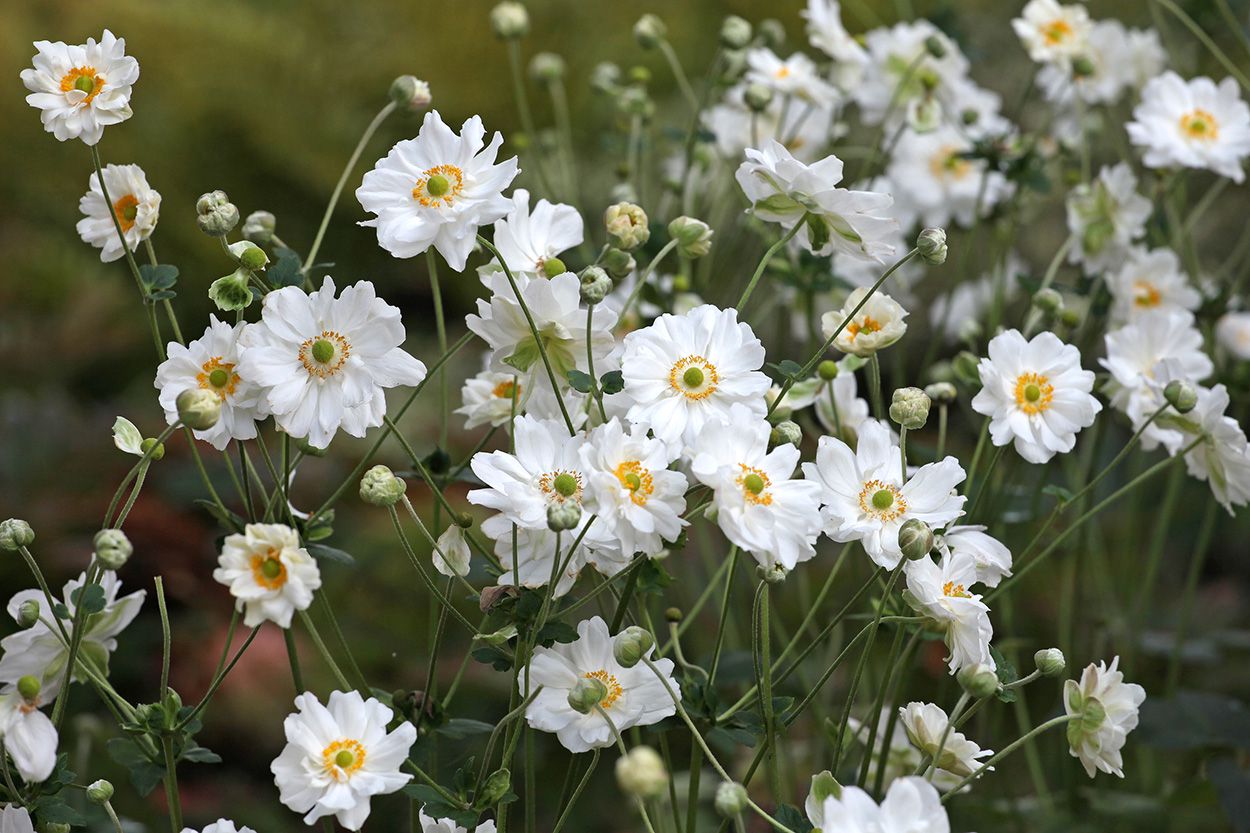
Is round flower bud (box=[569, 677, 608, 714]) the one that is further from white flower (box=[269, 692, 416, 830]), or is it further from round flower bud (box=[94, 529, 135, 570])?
round flower bud (box=[94, 529, 135, 570])

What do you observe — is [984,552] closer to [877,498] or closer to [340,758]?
[877,498]

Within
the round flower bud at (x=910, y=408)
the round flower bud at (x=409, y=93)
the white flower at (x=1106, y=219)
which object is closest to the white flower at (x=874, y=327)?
the round flower bud at (x=910, y=408)

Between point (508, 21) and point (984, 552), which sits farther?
point (508, 21)

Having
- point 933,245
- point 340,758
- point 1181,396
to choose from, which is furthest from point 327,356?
point 1181,396

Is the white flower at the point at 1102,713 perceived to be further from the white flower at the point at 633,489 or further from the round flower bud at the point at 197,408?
the round flower bud at the point at 197,408

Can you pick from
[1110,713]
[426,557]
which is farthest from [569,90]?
→ [1110,713]

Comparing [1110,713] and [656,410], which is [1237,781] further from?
[656,410]
